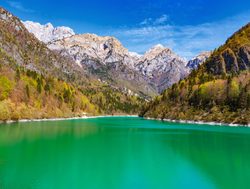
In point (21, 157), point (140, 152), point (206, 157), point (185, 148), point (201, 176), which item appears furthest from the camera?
point (185, 148)

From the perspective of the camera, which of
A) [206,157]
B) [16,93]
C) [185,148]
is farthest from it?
[16,93]

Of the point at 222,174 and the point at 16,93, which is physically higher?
the point at 16,93

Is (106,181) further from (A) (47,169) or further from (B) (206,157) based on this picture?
(B) (206,157)

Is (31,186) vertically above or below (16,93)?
below

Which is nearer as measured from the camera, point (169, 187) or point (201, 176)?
point (169, 187)

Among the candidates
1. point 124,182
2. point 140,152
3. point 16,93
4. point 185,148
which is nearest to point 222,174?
point 124,182

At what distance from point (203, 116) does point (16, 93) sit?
358 feet

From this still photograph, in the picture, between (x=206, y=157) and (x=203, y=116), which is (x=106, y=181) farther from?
(x=203, y=116)

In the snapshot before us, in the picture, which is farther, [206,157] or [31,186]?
[206,157]

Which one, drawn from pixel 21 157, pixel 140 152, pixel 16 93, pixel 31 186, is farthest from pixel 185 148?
pixel 16 93

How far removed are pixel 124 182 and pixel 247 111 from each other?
13621 centimetres

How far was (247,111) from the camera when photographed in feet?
534

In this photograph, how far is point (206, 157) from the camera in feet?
199

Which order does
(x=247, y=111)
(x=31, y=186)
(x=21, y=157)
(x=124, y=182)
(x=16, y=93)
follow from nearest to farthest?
(x=31, y=186) < (x=124, y=182) < (x=21, y=157) < (x=247, y=111) < (x=16, y=93)
